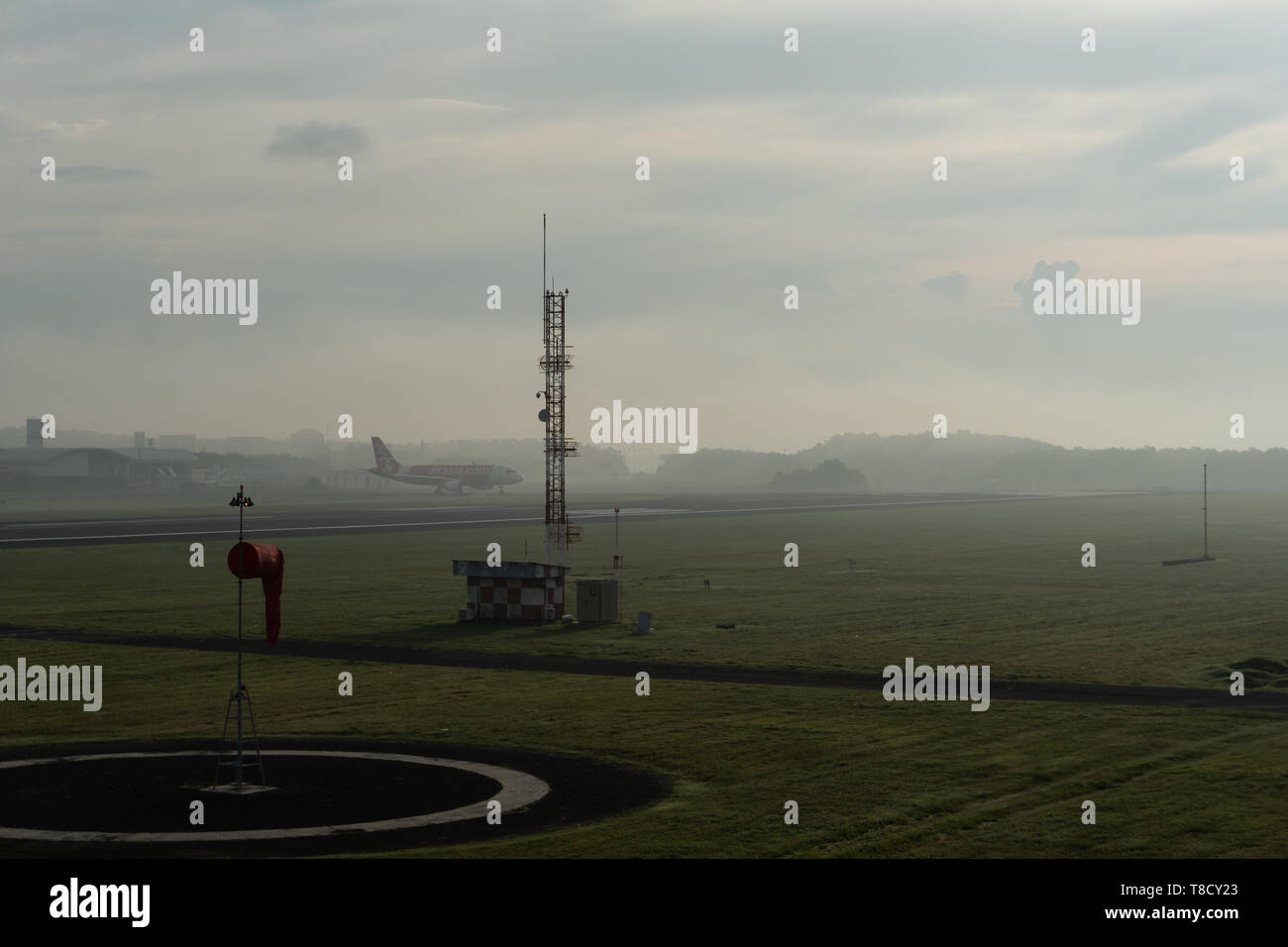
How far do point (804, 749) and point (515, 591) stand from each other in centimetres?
2156

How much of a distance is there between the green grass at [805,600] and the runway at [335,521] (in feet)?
29.0

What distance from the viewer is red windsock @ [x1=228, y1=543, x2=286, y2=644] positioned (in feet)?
66.4

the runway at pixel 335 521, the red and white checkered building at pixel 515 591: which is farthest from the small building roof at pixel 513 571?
the runway at pixel 335 521

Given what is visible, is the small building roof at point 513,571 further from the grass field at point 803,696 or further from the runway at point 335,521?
the runway at point 335,521

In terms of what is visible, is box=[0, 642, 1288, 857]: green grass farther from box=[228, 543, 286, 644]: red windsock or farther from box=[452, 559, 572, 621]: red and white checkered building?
box=[452, 559, 572, 621]: red and white checkered building

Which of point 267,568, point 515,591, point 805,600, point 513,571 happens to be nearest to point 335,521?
point 805,600

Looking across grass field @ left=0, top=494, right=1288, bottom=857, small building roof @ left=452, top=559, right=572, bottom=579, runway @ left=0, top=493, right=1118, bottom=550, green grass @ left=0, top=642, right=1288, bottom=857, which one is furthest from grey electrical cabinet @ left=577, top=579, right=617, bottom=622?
runway @ left=0, top=493, right=1118, bottom=550

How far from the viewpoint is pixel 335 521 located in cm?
12075

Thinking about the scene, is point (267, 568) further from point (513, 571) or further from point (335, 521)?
point (335, 521)

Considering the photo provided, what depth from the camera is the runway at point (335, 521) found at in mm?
95062

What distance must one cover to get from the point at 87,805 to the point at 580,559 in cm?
5786

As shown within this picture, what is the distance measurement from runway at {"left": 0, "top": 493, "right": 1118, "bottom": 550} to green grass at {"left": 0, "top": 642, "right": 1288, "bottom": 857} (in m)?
59.2

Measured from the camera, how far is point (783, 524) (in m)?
120
